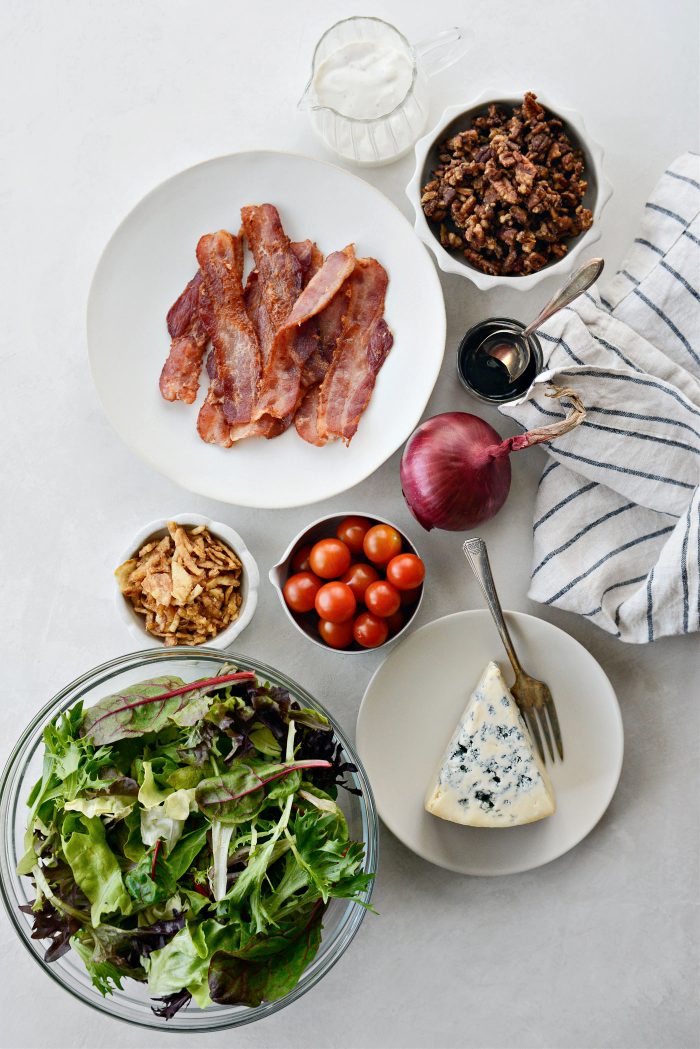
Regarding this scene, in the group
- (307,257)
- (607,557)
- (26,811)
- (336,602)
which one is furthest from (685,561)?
(26,811)

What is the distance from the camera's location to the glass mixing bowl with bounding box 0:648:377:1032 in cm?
128

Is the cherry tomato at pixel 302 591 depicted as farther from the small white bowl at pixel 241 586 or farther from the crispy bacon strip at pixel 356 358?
the crispy bacon strip at pixel 356 358

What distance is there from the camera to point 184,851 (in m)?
1.13

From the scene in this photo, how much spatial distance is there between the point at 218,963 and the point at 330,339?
994 millimetres

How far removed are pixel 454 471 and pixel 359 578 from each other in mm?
238

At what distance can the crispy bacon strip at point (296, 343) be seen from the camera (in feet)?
4.78

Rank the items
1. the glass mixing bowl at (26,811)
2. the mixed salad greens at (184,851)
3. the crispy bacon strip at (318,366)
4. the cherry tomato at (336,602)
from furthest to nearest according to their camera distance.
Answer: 1. the crispy bacon strip at (318,366)
2. the cherry tomato at (336,602)
3. the glass mixing bowl at (26,811)
4. the mixed salad greens at (184,851)

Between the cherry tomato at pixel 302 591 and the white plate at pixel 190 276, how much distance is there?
0.14 m

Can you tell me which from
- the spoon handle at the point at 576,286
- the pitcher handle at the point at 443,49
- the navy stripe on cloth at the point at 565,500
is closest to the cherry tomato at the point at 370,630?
the navy stripe on cloth at the point at 565,500

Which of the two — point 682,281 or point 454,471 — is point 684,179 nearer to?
point 682,281

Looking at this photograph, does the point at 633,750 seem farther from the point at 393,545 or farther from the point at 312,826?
the point at 312,826

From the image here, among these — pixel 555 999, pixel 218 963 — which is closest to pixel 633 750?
pixel 555 999

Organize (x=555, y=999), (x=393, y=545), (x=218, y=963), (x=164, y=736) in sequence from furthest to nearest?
(x=555, y=999), (x=393, y=545), (x=164, y=736), (x=218, y=963)

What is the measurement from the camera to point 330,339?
4.95 ft
